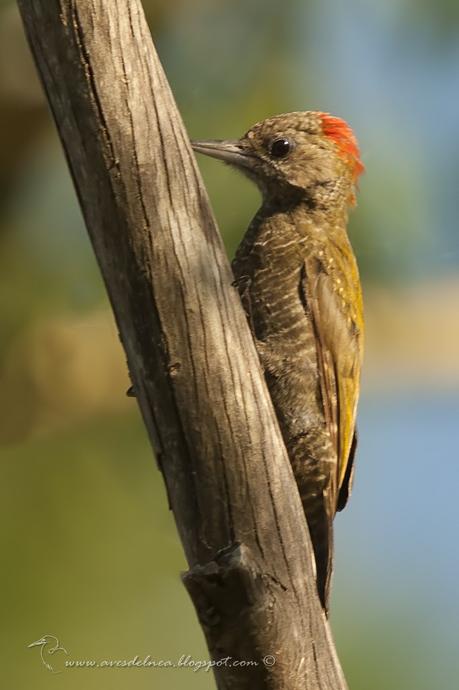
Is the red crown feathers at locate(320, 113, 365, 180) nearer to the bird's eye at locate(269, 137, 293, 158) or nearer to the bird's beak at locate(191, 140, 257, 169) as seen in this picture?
the bird's eye at locate(269, 137, 293, 158)

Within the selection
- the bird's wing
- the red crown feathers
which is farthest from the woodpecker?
the red crown feathers

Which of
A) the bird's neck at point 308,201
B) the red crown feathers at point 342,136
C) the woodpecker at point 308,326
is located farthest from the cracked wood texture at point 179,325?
the red crown feathers at point 342,136

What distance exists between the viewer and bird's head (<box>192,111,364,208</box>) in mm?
4461

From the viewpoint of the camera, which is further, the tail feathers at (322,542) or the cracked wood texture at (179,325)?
the tail feathers at (322,542)

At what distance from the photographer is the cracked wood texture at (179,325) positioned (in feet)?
8.99

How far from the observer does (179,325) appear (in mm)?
2797

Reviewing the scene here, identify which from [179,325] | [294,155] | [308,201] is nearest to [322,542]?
[179,325]

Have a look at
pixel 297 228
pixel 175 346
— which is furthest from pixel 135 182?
pixel 297 228

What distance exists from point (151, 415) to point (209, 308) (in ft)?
1.02

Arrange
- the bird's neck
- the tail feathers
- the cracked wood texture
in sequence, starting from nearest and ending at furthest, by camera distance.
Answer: the cracked wood texture < the tail feathers < the bird's neck

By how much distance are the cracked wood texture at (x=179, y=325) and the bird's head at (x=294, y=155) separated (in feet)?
5.35

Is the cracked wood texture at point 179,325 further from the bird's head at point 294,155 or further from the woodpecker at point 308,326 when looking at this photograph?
the bird's head at point 294,155

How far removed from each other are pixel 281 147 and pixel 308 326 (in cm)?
84

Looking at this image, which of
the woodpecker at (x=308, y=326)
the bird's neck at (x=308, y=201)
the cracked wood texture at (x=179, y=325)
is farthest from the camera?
the bird's neck at (x=308, y=201)
